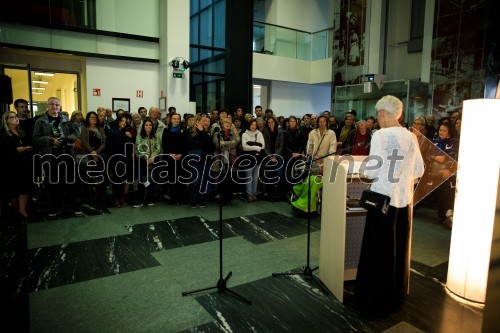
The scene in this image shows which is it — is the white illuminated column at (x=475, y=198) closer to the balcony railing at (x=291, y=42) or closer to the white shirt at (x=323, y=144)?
the white shirt at (x=323, y=144)

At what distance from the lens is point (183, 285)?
3223 mm

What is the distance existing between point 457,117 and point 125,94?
740 centimetres

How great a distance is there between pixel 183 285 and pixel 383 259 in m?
1.74

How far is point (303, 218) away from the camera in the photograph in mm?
5453

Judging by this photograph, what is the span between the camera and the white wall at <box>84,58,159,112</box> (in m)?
8.63

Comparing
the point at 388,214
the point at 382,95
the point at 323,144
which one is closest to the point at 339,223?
the point at 388,214

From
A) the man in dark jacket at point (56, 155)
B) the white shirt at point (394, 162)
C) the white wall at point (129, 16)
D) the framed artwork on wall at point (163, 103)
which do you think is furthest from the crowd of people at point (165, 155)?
the white wall at point (129, 16)

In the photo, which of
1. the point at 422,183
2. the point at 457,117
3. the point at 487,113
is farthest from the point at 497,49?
the point at 487,113

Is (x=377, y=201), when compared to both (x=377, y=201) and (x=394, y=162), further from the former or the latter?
(x=394, y=162)

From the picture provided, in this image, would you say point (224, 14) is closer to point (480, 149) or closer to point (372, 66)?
point (372, 66)

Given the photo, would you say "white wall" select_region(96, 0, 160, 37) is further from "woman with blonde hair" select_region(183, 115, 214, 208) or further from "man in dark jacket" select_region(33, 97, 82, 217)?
"woman with blonde hair" select_region(183, 115, 214, 208)

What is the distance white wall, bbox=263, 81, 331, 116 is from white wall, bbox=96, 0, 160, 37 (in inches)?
243

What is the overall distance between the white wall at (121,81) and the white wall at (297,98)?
242 inches

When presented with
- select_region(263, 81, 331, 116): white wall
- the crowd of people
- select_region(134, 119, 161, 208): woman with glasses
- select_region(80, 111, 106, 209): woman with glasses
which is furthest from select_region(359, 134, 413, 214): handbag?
select_region(263, 81, 331, 116): white wall
